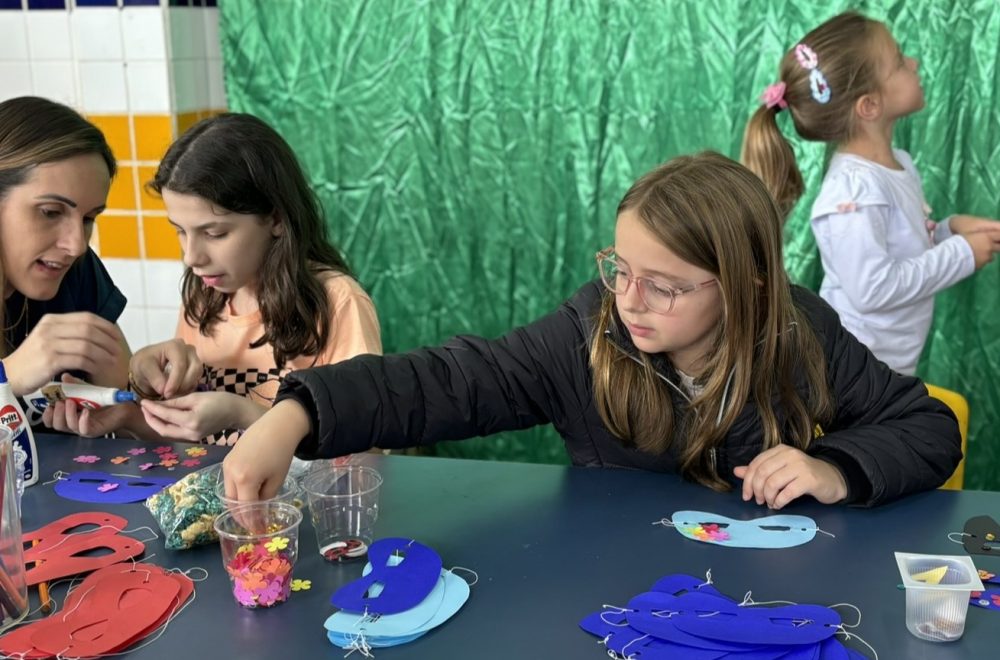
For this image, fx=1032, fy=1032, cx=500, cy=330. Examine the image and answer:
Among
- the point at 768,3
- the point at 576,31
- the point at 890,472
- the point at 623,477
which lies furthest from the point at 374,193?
the point at 890,472

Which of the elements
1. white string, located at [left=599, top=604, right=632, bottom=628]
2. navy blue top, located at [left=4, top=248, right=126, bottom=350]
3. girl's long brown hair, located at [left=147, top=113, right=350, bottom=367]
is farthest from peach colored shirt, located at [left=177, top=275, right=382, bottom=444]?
white string, located at [left=599, top=604, right=632, bottom=628]

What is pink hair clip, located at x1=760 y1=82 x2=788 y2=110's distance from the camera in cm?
265

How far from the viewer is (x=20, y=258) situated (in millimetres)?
2064

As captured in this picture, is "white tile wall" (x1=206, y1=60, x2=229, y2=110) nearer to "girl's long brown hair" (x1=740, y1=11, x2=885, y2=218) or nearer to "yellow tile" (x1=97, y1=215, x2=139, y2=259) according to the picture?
"yellow tile" (x1=97, y1=215, x2=139, y2=259)

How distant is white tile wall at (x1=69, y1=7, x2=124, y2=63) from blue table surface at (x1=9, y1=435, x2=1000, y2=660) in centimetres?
186

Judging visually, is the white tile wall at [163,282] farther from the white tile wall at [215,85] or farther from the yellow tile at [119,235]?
the white tile wall at [215,85]

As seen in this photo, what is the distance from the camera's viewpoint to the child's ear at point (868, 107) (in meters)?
2.59

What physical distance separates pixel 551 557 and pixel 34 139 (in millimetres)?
1359

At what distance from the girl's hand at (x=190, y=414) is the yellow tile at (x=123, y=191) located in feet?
5.47

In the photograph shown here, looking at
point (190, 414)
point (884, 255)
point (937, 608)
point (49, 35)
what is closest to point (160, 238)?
point (49, 35)

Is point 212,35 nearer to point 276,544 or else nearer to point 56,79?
point 56,79

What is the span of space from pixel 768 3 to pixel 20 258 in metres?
2.03

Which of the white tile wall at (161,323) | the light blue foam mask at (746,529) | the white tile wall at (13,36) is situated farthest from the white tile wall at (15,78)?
the light blue foam mask at (746,529)

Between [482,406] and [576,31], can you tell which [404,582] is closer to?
[482,406]
